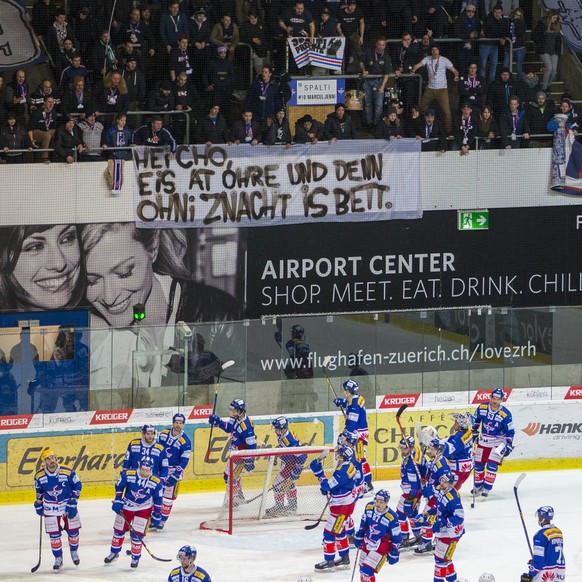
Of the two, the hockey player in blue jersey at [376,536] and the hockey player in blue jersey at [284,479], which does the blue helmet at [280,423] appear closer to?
the hockey player in blue jersey at [284,479]

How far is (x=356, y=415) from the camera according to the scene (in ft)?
62.7

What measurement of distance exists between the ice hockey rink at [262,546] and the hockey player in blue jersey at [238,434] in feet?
1.73

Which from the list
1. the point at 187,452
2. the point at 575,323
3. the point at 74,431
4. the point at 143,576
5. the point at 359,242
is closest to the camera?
the point at 143,576

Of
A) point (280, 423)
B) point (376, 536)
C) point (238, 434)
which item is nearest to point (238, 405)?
point (238, 434)

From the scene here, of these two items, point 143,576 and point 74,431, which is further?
point 74,431

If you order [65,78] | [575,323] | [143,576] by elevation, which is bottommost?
[143,576]

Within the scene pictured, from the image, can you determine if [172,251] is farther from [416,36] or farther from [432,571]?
[432,571]

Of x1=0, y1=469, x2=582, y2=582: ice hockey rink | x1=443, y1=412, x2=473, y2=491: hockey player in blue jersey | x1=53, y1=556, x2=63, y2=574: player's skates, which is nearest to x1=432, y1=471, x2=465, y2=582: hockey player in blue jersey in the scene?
x1=0, y1=469, x2=582, y2=582: ice hockey rink

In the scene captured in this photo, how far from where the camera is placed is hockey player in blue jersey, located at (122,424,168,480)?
16.8 meters

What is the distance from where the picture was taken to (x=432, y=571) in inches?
655

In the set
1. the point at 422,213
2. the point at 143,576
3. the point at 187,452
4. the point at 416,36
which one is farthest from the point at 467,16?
the point at 143,576

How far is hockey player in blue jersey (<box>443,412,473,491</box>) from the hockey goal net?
1611mm

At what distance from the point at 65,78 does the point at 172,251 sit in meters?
2.85

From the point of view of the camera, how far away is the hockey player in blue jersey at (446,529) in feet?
51.0
